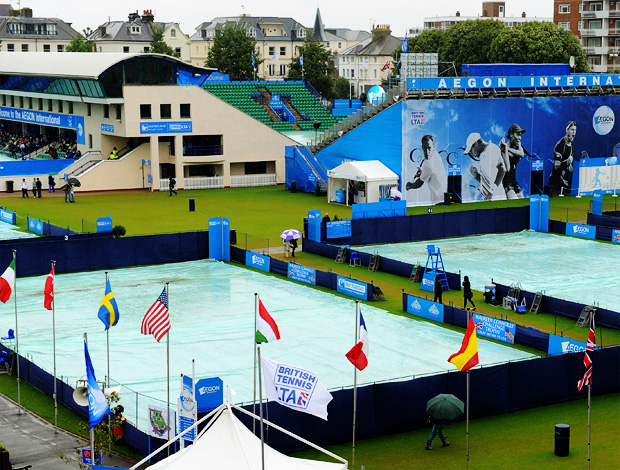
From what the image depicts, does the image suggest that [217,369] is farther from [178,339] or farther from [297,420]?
[297,420]

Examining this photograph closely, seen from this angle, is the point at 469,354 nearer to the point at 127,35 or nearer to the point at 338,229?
the point at 338,229

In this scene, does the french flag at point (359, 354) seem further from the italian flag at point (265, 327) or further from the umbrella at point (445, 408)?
the umbrella at point (445, 408)

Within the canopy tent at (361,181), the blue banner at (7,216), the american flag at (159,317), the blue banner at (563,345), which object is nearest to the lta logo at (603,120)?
the canopy tent at (361,181)

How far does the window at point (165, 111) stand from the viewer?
255 feet

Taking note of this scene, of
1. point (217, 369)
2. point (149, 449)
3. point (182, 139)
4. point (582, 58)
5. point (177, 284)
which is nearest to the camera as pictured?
point (149, 449)

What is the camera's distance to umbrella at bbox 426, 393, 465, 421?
26.5 m

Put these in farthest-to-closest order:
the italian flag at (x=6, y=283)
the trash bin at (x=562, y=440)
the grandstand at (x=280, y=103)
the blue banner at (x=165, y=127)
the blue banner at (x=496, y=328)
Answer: the grandstand at (x=280, y=103) → the blue banner at (x=165, y=127) → the blue banner at (x=496, y=328) → the italian flag at (x=6, y=283) → the trash bin at (x=562, y=440)

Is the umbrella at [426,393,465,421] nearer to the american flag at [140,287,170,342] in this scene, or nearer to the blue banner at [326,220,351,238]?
the american flag at [140,287,170,342]

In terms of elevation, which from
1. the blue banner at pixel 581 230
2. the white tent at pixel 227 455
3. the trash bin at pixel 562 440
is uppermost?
the blue banner at pixel 581 230

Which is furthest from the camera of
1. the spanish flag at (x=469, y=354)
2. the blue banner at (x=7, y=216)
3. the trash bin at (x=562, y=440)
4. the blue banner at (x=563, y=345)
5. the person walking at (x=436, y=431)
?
the blue banner at (x=7, y=216)

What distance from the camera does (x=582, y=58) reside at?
121 meters

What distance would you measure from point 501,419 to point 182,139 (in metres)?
53.2

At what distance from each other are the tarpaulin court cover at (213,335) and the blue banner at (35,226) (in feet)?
28.6

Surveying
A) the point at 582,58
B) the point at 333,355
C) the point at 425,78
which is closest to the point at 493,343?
the point at 333,355
